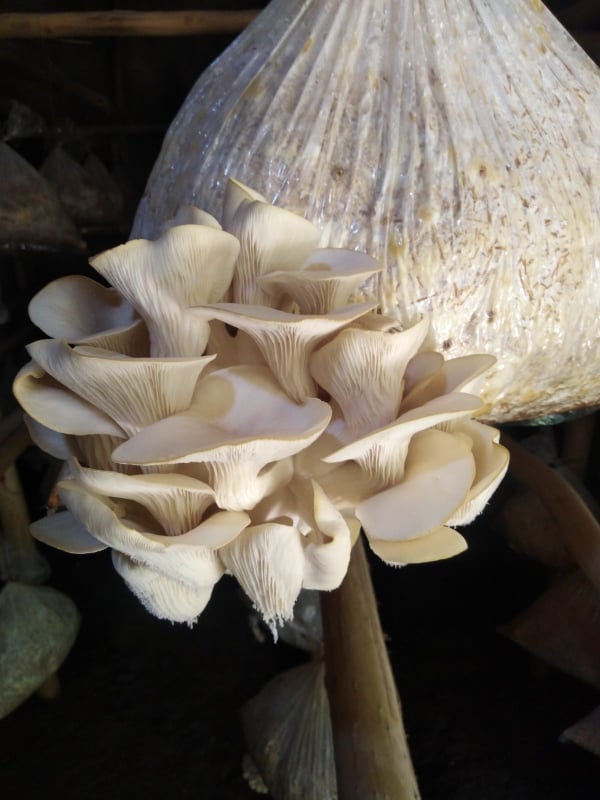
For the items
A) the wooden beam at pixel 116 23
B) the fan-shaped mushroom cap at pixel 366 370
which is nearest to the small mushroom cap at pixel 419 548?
the fan-shaped mushroom cap at pixel 366 370

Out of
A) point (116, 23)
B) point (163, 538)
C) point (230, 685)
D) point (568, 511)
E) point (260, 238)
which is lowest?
point (230, 685)

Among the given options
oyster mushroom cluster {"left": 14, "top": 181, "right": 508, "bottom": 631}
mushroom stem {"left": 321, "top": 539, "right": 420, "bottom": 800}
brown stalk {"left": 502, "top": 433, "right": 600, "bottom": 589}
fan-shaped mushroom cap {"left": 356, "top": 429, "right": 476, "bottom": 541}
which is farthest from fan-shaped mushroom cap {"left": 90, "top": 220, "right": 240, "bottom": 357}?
brown stalk {"left": 502, "top": 433, "right": 600, "bottom": 589}

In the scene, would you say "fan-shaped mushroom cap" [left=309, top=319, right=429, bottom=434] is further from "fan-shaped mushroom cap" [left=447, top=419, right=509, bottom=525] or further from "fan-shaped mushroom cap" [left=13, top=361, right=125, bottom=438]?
"fan-shaped mushroom cap" [left=13, top=361, right=125, bottom=438]

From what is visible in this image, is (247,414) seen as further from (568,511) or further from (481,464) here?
(568,511)

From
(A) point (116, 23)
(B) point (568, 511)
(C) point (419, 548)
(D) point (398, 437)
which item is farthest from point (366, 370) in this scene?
(A) point (116, 23)

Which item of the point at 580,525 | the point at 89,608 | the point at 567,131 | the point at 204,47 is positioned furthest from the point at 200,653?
the point at 204,47

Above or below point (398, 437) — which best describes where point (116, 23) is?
above
